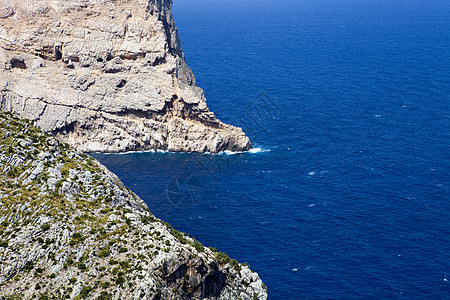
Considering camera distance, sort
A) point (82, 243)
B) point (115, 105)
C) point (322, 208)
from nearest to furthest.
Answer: point (82, 243)
point (322, 208)
point (115, 105)

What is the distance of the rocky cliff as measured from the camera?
266ft

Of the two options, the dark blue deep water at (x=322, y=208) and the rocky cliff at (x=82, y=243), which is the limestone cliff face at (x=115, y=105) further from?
the rocky cliff at (x=82, y=243)

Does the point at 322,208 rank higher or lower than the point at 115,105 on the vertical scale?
lower

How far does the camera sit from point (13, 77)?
199250mm

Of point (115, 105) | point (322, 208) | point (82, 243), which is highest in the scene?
point (82, 243)

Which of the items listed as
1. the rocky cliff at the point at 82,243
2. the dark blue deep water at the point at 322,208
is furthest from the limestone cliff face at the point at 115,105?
the rocky cliff at the point at 82,243

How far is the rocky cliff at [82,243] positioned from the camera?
81.0 meters

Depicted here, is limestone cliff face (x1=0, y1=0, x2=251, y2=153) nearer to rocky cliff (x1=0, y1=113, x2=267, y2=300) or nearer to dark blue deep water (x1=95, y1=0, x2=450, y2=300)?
dark blue deep water (x1=95, y1=0, x2=450, y2=300)

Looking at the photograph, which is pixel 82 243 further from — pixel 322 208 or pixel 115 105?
pixel 115 105

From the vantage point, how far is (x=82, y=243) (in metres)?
85.6

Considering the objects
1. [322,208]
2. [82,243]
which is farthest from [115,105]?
[82,243]

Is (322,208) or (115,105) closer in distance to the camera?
(322,208)

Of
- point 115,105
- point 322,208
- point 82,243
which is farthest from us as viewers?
point 115,105

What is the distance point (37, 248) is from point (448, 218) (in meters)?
97.6
